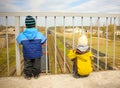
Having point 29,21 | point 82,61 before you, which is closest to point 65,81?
point 82,61

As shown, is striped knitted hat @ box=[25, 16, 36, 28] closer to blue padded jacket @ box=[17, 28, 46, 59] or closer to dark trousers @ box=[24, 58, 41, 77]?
blue padded jacket @ box=[17, 28, 46, 59]

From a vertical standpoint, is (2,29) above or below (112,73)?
above

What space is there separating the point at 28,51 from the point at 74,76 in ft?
3.23

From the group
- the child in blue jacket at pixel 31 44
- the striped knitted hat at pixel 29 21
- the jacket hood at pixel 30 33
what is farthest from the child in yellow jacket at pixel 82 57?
the striped knitted hat at pixel 29 21

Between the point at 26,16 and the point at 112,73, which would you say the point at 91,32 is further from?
the point at 26,16

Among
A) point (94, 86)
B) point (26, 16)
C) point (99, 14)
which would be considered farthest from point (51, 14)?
point (94, 86)

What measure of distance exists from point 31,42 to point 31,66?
1.49 ft

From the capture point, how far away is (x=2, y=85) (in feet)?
9.99

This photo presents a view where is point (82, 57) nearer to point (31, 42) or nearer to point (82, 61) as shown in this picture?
point (82, 61)

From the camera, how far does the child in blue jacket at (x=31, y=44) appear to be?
10.4 ft

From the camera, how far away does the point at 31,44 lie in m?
3.17

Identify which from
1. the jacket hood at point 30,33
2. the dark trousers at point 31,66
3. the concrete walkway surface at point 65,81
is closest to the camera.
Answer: the concrete walkway surface at point 65,81

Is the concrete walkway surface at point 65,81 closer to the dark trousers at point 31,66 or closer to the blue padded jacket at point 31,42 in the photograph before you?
the dark trousers at point 31,66

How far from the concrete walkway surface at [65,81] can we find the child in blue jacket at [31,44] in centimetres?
22
